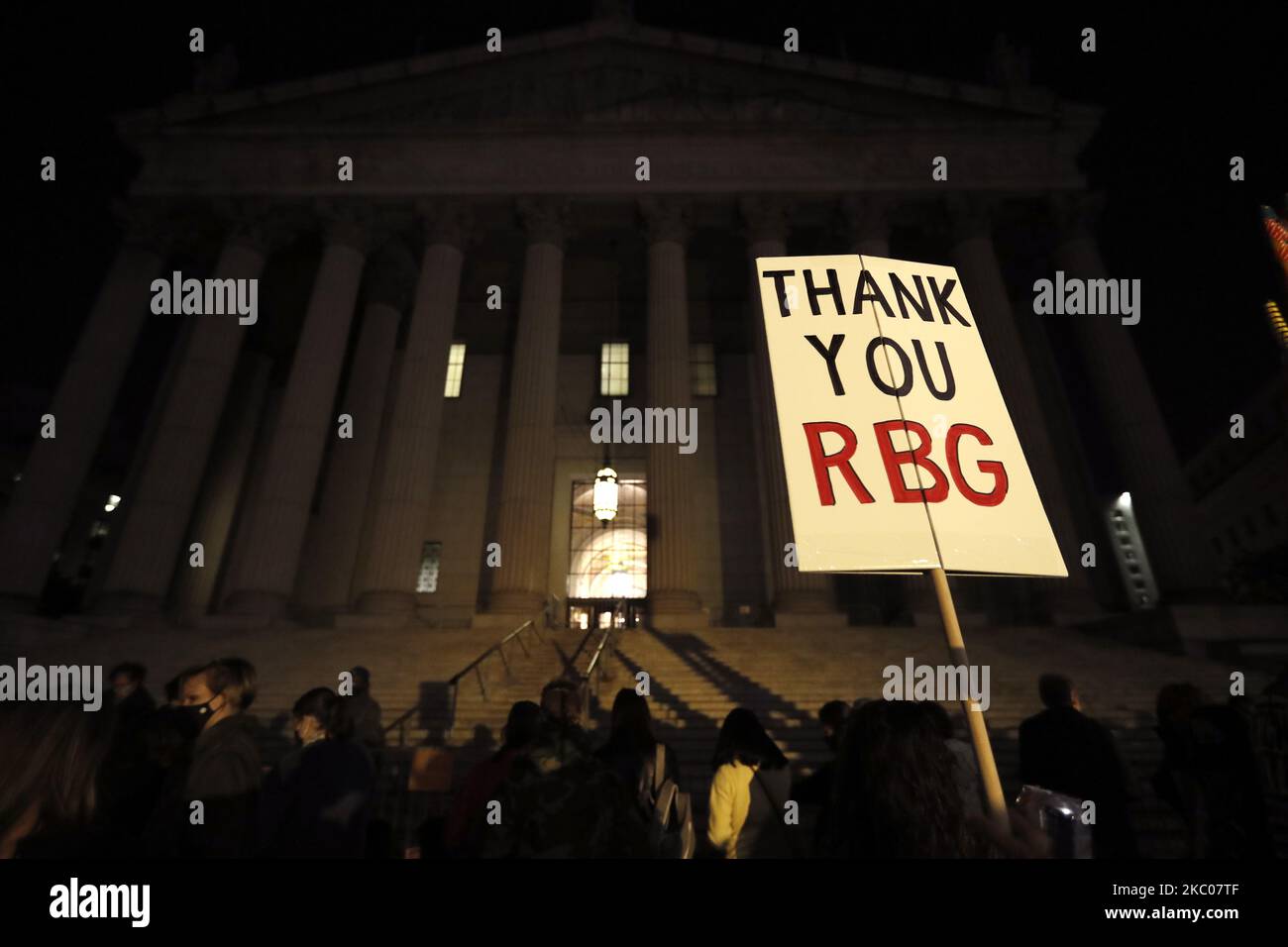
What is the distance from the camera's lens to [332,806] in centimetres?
385

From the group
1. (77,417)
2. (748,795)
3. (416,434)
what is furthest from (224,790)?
(77,417)

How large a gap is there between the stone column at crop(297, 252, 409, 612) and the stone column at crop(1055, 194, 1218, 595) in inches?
782

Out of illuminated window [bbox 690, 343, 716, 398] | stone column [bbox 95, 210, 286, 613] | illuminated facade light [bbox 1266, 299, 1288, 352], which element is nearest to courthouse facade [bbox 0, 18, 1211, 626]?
stone column [bbox 95, 210, 286, 613]

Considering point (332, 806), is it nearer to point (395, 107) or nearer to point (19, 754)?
point (19, 754)

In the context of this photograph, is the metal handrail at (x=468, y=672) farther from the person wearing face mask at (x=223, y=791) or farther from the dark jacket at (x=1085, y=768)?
the dark jacket at (x=1085, y=768)

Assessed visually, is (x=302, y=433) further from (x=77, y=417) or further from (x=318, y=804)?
(x=318, y=804)

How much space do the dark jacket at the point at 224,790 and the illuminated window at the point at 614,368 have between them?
24.9 meters

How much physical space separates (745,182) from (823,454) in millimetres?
21155

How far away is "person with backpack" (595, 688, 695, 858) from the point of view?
12.6 ft

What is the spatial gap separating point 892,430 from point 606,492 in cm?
1312

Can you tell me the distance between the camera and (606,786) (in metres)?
2.34

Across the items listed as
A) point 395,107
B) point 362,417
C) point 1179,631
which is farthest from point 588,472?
point 1179,631

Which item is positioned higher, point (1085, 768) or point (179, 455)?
point (179, 455)

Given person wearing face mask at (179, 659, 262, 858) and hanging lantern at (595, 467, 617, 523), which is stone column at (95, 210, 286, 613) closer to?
hanging lantern at (595, 467, 617, 523)
